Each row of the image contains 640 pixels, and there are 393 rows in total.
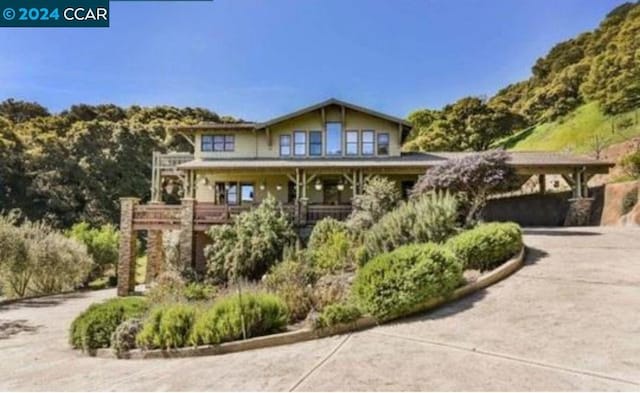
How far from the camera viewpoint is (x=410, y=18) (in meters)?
8.56

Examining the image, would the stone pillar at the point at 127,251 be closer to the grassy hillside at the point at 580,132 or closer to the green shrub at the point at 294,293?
the green shrub at the point at 294,293

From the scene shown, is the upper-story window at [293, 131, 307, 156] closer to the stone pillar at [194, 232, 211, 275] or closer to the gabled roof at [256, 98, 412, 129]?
the gabled roof at [256, 98, 412, 129]

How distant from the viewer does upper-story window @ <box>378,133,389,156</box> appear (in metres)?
24.3

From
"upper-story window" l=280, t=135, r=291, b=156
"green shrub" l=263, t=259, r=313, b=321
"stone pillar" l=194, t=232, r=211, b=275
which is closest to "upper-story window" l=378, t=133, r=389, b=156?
"upper-story window" l=280, t=135, r=291, b=156

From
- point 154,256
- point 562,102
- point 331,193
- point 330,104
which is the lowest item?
point 154,256

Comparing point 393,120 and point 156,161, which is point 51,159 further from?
point 393,120

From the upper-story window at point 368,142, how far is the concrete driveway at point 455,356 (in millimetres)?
14355

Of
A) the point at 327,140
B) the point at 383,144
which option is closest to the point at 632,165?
the point at 383,144

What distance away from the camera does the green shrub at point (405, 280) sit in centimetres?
835

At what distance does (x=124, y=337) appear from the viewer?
8.48 metres

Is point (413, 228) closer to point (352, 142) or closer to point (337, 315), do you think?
point (337, 315)

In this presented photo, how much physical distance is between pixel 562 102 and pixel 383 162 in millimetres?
28657

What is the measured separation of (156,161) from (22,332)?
15.0 m

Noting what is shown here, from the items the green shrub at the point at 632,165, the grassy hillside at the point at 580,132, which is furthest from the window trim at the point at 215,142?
the grassy hillside at the point at 580,132
